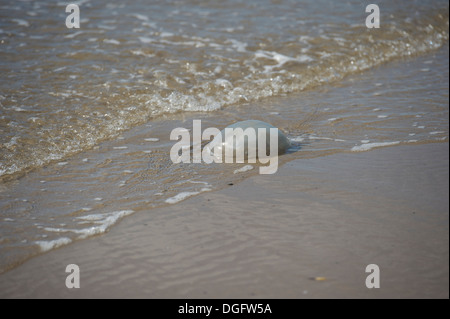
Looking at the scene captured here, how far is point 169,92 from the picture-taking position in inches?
202

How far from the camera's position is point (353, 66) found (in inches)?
244

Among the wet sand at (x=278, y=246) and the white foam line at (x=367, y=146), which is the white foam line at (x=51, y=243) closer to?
the wet sand at (x=278, y=246)

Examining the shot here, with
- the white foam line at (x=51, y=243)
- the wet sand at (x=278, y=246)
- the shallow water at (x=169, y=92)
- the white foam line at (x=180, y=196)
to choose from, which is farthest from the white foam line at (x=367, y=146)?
the white foam line at (x=51, y=243)

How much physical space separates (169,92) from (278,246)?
302 cm

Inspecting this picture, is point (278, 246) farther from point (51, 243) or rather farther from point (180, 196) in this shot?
point (51, 243)

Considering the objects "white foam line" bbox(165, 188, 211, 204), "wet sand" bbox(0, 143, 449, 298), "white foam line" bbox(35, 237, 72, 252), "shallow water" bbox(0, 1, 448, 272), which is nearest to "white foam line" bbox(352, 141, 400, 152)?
"shallow water" bbox(0, 1, 448, 272)

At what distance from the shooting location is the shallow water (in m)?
3.25

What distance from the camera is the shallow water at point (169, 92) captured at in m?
3.25

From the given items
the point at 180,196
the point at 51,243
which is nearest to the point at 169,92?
the point at 180,196

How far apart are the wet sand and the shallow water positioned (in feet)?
0.70
